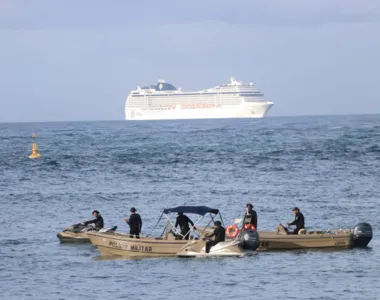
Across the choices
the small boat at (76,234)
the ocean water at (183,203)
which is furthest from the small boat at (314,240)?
the small boat at (76,234)

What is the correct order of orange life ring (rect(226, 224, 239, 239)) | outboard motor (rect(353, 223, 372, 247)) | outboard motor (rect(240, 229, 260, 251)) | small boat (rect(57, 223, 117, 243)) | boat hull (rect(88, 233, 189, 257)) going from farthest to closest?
1. small boat (rect(57, 223, 117, 243))
2. outboard motor (rect(353, 223, 372, 247))
3. orange life ring (rect(226, 224, 239, 239))
4. boat hull (rect(88, 233, 189, 257))
5. outboard motor (rect(240, 229, 260, 251))

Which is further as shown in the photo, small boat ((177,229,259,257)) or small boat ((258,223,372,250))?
small boat ((258,223,372,250))

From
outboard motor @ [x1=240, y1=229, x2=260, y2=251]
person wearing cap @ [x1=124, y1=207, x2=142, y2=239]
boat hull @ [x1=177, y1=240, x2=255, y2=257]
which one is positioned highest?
person wearing cap @ [x1=124, y1=207, x2=142, y2=239]

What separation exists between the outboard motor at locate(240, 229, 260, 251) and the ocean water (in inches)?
15.5

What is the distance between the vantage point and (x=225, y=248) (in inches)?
1221

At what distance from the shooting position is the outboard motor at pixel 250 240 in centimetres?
3071

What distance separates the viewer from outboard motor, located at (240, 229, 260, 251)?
30709 millimetres

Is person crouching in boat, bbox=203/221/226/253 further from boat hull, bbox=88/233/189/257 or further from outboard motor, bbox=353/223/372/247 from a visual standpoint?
outboard motor, bbox=353/223/372/247

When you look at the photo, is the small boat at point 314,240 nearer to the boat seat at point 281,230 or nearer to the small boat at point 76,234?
the boat seat at point 281,230

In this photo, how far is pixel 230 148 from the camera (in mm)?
97750

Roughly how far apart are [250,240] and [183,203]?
1706 cm

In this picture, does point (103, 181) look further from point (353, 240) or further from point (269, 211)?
point (353, 240)

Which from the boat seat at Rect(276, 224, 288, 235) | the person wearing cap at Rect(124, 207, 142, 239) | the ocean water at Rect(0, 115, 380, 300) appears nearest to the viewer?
the ocean water at Rect(0, 115, 380, 300)

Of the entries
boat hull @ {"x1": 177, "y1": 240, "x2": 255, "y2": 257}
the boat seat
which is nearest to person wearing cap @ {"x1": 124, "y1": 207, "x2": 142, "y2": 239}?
boat hull @ {"x1": 177, "y1": 240, "x2": 255, "y2": 257}
